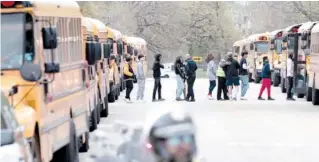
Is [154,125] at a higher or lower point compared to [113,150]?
higher

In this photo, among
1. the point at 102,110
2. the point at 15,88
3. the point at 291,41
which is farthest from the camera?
the point at 291,41

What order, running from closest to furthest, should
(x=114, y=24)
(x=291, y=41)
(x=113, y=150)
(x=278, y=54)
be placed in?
(x=113, y=150) → (x=291, y=41) → (x=278, y=54) → (x=114, y=24)

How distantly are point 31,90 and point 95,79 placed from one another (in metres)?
9.03

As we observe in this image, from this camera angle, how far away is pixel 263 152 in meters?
15.4

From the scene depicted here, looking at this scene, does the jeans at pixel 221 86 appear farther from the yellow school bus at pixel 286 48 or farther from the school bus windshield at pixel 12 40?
the school bus windshield at pixel 12 40

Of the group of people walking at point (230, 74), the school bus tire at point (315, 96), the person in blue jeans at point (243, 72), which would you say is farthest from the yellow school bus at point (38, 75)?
the person in blue jeans at point (243, 72)

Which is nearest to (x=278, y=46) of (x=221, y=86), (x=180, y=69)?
(x=221, y=86)

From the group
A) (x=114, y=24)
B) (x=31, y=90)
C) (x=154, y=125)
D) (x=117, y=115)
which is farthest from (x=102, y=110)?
(x=114, y=24)

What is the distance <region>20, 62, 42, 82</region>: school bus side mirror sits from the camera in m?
10.1

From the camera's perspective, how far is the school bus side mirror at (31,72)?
33.2 feet

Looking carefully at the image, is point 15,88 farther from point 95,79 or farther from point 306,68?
point 306,68

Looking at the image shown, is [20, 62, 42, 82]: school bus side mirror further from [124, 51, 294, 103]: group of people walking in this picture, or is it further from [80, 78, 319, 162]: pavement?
[124, 51, 294, 103]: group of people walking

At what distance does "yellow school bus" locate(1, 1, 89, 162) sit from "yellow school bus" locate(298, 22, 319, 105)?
50.2ft

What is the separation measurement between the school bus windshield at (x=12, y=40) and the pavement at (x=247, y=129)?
1.42 m
